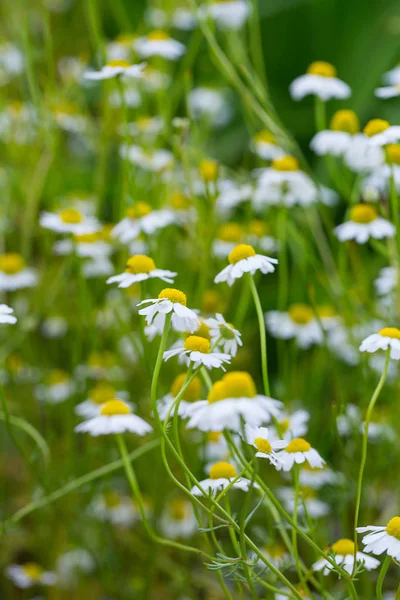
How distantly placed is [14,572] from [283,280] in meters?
0.47

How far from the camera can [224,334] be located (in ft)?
2.05

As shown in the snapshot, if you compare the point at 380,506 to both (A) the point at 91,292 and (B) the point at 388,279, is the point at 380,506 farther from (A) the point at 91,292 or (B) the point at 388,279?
(A) the point at 91,292

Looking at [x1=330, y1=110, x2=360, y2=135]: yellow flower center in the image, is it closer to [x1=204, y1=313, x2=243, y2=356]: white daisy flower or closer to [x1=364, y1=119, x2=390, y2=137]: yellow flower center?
[x1=364, y1=119, x2=390, y2=137]: yellow flower center

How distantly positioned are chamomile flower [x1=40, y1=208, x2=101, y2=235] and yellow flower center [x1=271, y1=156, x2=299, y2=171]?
0.77ft

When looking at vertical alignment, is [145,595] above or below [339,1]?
below

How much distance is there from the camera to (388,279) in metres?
0.96

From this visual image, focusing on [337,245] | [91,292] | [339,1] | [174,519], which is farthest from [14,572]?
[339,1]

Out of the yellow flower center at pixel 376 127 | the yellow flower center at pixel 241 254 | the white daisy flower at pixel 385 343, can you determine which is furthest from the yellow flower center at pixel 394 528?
the yellow flower center at pixel 376 127

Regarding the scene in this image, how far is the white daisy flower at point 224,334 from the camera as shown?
24.2 inches

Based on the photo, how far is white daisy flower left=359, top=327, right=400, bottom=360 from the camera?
608 mm

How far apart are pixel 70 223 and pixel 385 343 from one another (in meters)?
0.51

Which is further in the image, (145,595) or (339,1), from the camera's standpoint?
(339,1)

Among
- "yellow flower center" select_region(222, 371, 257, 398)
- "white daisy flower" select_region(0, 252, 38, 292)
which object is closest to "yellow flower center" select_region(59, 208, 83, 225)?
"white daisy flower" select_region(0, 252, 38, 292)

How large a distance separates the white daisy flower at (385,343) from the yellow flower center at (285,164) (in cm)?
45
